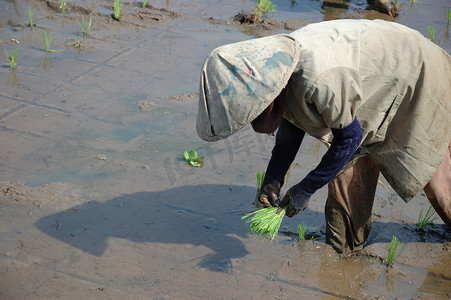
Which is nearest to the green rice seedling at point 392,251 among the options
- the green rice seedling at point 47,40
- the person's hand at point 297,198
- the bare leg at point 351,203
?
the bare leg at point 351,203

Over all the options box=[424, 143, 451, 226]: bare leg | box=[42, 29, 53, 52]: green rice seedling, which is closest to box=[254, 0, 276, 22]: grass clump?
box=[42, 29, 53, 52]: green rice seedling

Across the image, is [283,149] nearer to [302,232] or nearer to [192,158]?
[302,232]

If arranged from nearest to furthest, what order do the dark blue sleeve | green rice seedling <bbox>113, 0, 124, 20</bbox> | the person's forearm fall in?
the dark blue sleeve, the person's forearm, green rice seedling <bbox>113, 0, 124, 20</bbox>

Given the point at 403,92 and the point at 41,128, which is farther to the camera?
the point at 41,128

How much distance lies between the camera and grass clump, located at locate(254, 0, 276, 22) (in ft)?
23.3

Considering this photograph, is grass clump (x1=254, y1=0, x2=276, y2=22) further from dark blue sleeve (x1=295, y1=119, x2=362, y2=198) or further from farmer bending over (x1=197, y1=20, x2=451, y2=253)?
dark blue sleeve (x1=295, y1=119, x2=362, y2=198)

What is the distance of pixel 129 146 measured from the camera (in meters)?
4.41

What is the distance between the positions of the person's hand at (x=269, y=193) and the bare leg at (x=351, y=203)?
1.08ft

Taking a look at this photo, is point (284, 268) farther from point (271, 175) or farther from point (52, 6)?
point (52, 6)

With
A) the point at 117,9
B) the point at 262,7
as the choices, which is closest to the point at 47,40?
the point at 117,9

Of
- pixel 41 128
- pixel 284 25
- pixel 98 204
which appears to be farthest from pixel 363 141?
pixel 284 25

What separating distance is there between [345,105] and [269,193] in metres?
0.92

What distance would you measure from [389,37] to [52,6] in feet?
16.8

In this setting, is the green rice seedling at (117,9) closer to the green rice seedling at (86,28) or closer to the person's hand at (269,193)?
the green rice seedling at (86,28)
